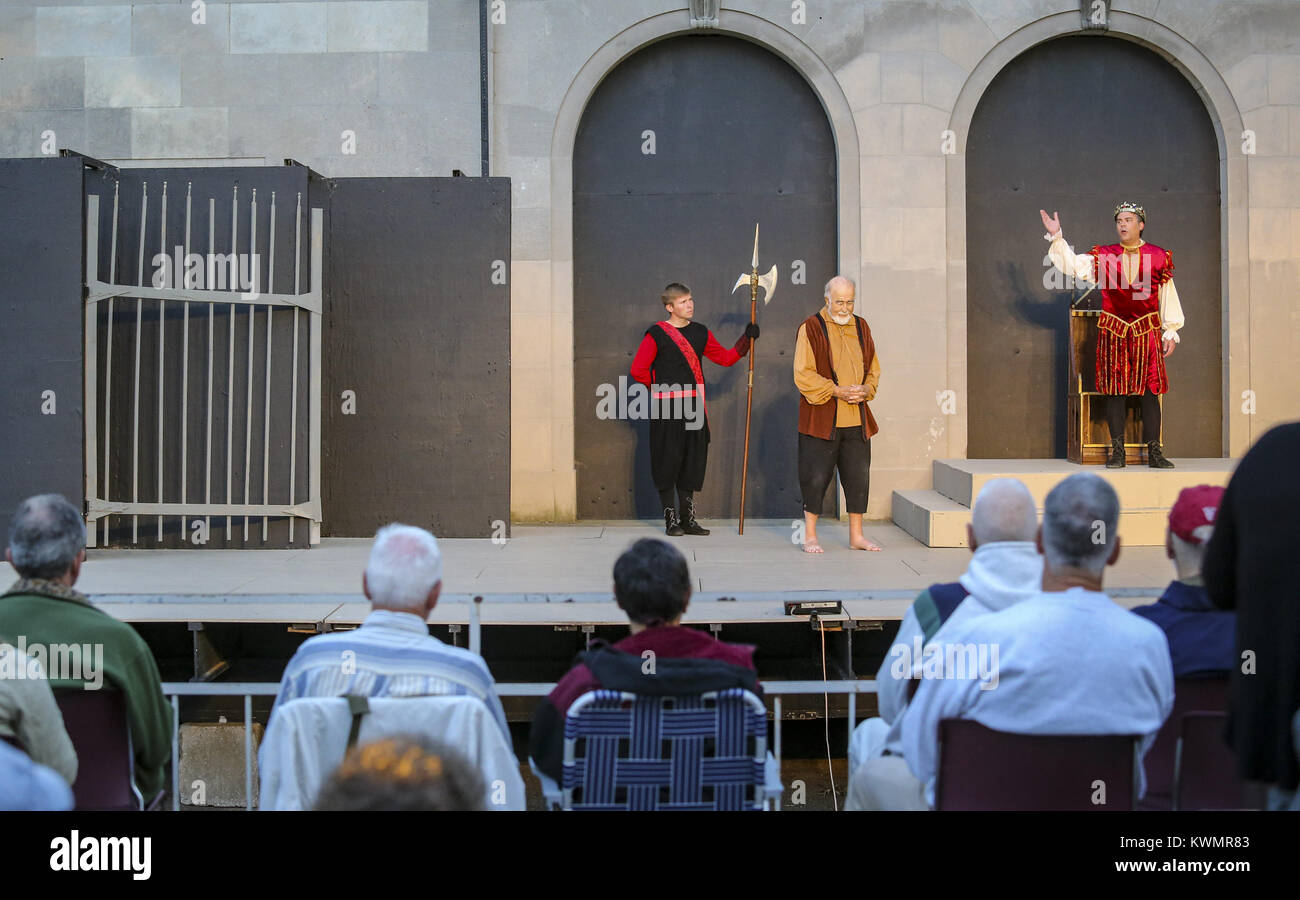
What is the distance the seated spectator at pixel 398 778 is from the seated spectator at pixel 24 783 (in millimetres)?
793

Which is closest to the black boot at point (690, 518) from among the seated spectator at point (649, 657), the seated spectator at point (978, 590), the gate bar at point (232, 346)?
the gate bar at point (232, 346)

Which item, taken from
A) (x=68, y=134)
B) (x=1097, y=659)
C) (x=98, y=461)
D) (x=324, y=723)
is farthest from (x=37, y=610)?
(x=68, y=134)

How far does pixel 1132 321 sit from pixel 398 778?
731cm

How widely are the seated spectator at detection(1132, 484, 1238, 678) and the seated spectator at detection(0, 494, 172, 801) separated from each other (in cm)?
258

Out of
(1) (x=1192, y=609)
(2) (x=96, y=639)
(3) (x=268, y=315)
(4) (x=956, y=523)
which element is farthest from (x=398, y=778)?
(4) (x=956, y=523)

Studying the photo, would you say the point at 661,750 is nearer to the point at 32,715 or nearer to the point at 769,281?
the point at 32,715

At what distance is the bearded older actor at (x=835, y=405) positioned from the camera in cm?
778

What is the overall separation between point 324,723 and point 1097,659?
173cm

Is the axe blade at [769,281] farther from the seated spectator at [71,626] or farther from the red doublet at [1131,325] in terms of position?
the seated spectator at [71,626]

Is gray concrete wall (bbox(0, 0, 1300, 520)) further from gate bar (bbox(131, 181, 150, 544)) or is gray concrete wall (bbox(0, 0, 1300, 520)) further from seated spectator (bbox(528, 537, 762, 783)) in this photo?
seated spectator (bbox(528, 537, 762, 783))

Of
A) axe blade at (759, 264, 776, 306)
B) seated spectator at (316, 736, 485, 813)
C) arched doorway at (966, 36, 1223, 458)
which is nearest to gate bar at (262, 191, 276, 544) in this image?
axe blade at (759, 264, 776, 306)

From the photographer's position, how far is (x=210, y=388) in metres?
7.98
